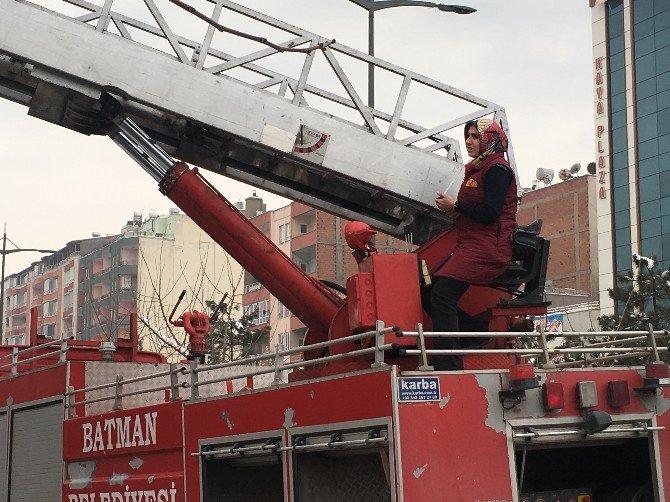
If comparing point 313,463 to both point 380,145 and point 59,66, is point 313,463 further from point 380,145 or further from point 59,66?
point 59,66

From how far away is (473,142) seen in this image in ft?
26.2

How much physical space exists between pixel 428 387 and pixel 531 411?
0.79 m

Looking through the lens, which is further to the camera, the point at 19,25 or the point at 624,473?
the point at 19,25

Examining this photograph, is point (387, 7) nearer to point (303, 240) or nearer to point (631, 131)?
point (631, 131)

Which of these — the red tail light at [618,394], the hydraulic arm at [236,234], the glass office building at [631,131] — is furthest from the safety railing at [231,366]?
the glass office building at [631,131]

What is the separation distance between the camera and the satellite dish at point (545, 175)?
6719 cm

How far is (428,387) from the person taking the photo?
253 inches

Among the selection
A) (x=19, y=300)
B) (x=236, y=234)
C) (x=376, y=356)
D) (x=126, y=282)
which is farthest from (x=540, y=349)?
(x=19, y=300)

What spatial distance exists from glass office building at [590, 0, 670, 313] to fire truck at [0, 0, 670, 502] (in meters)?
47.8

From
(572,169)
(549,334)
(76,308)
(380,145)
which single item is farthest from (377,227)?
(76,308)

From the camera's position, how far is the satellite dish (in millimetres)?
67188

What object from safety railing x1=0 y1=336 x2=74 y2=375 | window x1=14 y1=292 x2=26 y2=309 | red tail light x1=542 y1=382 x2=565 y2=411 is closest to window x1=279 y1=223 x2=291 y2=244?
window x1=14 y1=292 x2=26 y2=309

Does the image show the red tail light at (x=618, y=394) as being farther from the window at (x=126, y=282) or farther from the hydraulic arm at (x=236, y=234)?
the window at (x=126, y=282)

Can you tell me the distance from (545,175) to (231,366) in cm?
6059
